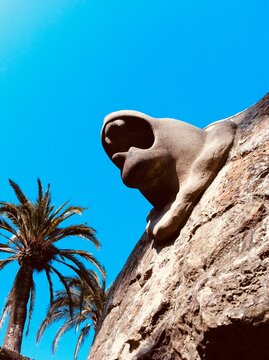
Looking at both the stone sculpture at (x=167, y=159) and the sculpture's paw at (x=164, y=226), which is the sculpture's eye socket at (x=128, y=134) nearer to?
the stone sculpture at (x=167, y=159)

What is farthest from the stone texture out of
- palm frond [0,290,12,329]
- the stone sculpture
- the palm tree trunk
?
the stone sculpture

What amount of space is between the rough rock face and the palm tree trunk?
816 cm

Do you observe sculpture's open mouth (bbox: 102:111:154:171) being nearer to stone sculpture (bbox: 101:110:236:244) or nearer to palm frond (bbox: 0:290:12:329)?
stone sculpture (bbox: 101:110:236:244)

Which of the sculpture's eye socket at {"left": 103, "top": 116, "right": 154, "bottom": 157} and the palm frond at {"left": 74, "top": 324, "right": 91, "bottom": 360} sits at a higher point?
the palm frond at {"left": 74, "top": 324, "right": 91, "bottom": 360}

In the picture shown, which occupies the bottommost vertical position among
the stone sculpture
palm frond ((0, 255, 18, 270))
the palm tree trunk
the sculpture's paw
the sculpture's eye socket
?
the sculpture's paw

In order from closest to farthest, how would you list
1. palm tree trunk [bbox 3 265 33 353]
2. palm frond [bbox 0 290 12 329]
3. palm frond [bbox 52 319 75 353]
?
1. palm tree trunk [bbox 3 265 33 353]
2. palm frond [bbox 0 290 12 329]
3. palm frond [bbox 52 319 75 353]

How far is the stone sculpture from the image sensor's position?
225cm

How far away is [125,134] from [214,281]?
129 cm

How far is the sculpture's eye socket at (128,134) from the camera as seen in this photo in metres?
2.54

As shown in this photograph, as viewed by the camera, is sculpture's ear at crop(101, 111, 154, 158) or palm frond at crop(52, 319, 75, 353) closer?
sculpture's ear at crop(101, 111, 154, 158)

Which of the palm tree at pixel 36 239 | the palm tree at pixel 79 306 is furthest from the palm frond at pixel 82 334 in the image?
the palm tree at pixel 36 239

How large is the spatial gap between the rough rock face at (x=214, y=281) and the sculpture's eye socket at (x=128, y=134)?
1.76 ft

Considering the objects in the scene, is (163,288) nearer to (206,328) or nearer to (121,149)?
(206,328)

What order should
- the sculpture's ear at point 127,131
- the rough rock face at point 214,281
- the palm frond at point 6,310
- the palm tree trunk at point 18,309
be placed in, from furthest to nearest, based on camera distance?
1. the palm frond at point 6,310
2. the palm tree trunk at point 18,309
3. the sculpture's ear at point 127,131
4. the rough rock face at point 214,281
